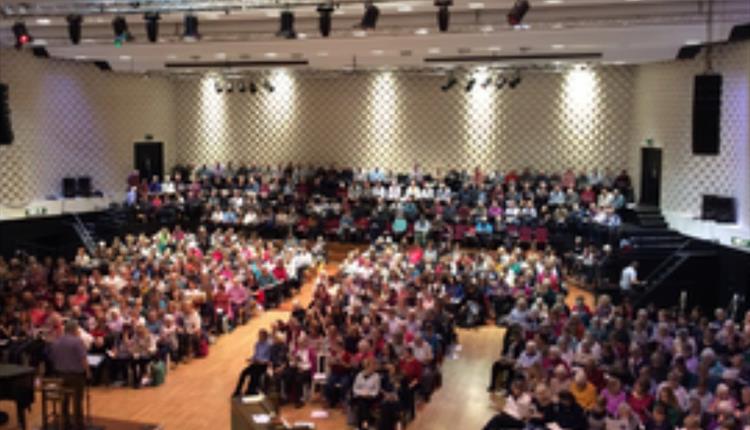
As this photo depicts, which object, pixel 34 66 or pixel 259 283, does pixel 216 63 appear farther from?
pixel 259 283

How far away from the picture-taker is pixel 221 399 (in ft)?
35.8

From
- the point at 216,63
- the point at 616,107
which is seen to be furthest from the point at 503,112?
the point at 216,63

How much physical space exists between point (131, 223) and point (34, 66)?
198 inches

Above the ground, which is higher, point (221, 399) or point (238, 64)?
point (238, 64)

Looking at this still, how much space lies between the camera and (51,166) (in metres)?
21.4

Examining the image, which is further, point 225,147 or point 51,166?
point 225,147

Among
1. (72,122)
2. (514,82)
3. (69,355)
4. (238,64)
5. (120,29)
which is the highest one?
(238,64)

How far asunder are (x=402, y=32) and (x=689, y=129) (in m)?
7.96

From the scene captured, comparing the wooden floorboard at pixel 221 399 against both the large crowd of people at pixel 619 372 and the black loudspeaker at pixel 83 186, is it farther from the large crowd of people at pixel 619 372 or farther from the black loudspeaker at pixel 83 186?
the black loudspeaker at pixel 83 186

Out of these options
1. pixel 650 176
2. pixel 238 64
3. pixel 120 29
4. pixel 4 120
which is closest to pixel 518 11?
pixel 120 29

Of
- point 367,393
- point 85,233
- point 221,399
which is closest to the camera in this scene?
point 367,393

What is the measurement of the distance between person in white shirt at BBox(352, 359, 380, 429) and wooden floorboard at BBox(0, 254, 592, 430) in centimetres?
50

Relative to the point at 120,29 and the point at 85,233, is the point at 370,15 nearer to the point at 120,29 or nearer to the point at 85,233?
the point at 120,29

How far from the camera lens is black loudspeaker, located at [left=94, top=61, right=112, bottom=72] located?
22.5 metres
